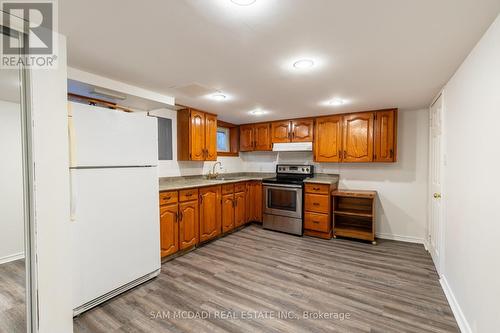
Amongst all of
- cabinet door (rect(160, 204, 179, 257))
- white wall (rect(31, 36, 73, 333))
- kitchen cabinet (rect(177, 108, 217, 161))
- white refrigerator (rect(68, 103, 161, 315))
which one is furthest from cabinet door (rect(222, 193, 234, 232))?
white wall (rect(31, 36, 73, 333))

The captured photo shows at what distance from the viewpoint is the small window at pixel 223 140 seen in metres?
4.88

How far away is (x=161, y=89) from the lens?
8.88ft

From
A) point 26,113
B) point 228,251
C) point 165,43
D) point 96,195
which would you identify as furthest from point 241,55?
point 228,251

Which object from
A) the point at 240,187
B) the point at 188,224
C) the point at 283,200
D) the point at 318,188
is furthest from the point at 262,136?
the point at 188,224

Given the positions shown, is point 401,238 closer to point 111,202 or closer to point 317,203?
point 317,203

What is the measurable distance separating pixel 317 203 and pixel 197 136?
2334 millimetres

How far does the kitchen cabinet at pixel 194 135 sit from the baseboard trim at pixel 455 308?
3432 mm

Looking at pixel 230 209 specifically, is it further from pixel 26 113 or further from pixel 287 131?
pixel 26 113

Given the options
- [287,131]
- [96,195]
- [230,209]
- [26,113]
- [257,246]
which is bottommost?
[257,246]

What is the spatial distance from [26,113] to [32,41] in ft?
1.50

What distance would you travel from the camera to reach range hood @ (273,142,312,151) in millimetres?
4254

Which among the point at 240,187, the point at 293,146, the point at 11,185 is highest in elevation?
the point at 293,146

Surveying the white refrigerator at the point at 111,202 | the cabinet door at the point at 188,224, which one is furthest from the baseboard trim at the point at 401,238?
the white refrigerator at the point at 111,202

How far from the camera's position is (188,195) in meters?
3.16
